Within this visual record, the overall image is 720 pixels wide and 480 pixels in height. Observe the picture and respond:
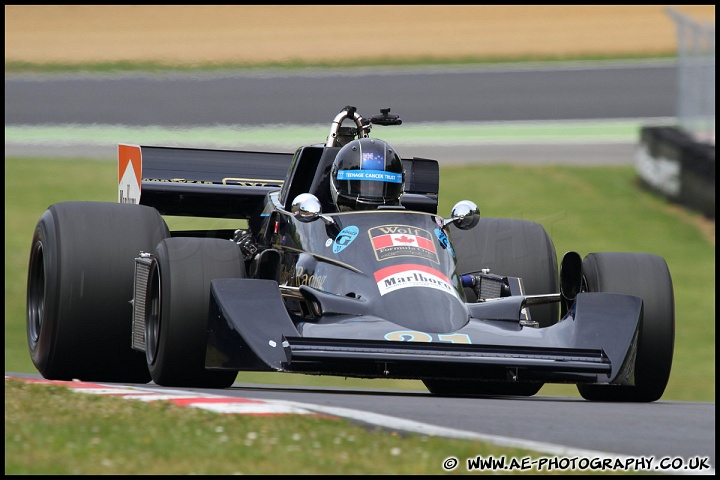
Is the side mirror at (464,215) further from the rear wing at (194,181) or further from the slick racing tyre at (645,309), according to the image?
the rear wing at (194,181)

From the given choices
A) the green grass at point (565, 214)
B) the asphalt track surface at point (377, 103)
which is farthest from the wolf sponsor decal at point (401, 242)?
the asphalt track surface at point (377, 103)

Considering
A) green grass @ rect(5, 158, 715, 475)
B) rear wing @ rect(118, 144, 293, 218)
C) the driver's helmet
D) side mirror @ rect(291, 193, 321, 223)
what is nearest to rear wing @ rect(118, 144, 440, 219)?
rear wing @ rect(118, 144, 293, 218)

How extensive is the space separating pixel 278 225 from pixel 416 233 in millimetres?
1185

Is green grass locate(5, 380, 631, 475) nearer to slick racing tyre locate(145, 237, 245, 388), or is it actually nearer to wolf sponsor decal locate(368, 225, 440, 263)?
slick racing tyre locate(145, 237, 245, 388)

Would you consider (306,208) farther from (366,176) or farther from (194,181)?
(194,181)

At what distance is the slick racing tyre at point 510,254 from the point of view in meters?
12.1

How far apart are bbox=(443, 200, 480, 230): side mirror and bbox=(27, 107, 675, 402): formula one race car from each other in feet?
0.04

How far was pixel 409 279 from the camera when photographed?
32.0 ft

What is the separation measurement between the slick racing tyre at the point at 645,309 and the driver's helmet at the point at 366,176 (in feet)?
4.79

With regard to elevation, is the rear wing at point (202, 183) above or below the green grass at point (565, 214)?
above

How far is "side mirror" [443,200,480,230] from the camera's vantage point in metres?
10.8

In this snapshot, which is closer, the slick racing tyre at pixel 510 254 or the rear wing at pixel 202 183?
the slick racing tyre at pixel 510 254

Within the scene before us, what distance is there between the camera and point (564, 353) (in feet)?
30.2

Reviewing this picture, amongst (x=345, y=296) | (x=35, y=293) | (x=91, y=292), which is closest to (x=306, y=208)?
(x=345, y=296)
